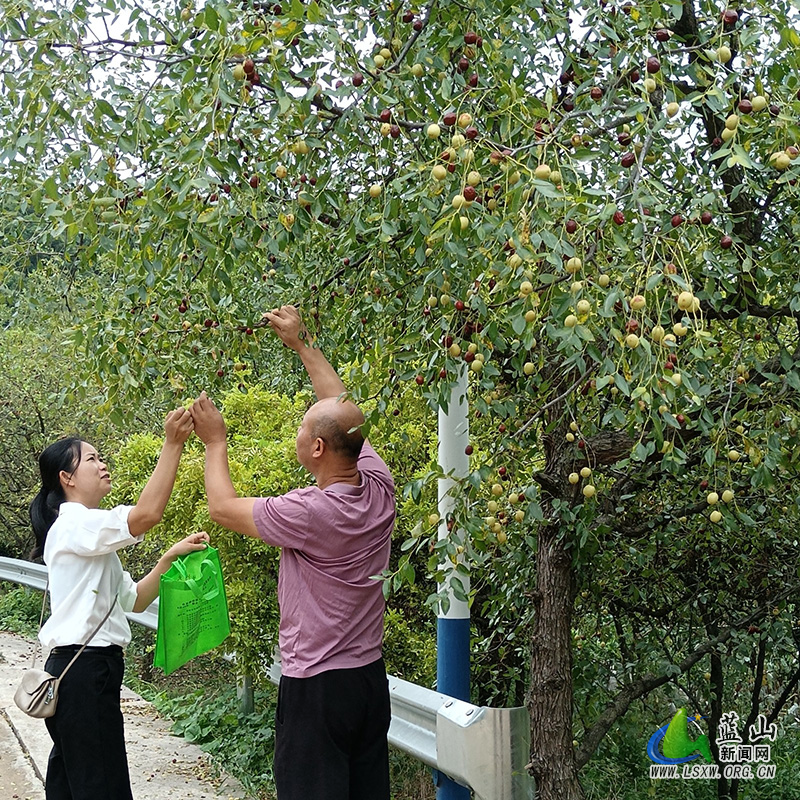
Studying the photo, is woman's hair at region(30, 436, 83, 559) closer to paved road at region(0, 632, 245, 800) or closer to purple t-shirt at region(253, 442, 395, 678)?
purple t-shirt at region(253, 442, 395, 678)

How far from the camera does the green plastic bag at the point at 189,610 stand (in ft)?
12.8

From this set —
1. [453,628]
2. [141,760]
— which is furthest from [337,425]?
[141,760]

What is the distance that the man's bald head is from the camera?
330 cm

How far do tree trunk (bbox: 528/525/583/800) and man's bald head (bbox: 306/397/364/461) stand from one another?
3.23 ft

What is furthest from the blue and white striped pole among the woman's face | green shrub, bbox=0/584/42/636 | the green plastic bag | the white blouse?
green shrub, bbox=0/584/42/636

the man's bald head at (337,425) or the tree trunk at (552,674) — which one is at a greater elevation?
the man's bald head at (337,425)

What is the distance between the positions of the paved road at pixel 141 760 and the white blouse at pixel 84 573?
61.3 inches

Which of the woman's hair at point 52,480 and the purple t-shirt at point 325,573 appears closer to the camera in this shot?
the purple t-shirt at point 325,573

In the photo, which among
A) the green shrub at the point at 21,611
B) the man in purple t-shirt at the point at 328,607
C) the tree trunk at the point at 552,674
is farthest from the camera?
the green shrub at the point at 21,611

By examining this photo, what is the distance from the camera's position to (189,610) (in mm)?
3941

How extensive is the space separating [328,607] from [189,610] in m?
0.91

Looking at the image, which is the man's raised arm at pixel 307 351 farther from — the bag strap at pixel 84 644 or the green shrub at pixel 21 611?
the green shrub at pixel 21 611

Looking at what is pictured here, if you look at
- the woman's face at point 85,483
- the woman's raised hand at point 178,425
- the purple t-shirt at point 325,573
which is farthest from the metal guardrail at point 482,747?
the woman's face at point 85,483

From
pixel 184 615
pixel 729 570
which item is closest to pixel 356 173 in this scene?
pixel 184 615
